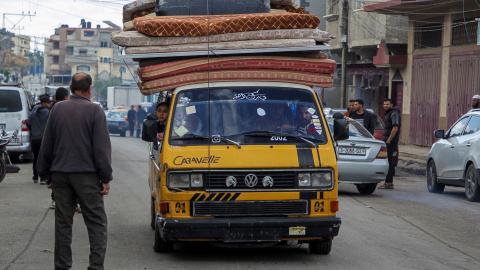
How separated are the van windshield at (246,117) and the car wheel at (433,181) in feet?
27.3

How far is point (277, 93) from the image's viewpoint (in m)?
8.73

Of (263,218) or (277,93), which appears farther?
(277,93)

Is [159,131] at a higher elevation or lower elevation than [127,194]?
higher

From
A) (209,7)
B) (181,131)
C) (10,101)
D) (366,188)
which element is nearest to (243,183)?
(181,131)

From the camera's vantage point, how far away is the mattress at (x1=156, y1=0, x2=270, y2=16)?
10484 mm

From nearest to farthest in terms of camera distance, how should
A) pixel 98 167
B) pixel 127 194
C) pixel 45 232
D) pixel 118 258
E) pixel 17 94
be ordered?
pixel 98 167
pixel 118 258
pixel 45 232
pixel 127 194
pixel 17 94

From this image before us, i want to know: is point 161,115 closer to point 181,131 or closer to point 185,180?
point 181,131

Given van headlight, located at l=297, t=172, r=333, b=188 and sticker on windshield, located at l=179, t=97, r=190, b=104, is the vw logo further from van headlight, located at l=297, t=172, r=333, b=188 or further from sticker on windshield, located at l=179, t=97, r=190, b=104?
sticker on windshield, located at l=179, t=97, r=190, b=104

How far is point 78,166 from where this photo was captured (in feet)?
22.4

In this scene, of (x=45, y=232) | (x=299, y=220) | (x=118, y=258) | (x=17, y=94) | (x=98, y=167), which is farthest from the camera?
(x=17, y=94)

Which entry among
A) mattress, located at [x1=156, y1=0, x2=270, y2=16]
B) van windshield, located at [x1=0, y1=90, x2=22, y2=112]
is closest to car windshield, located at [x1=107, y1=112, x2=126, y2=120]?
van windshield, located at [x1=0, y1=90, x2=22, y2=112]

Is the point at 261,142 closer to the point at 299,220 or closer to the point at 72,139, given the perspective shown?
the point at 299,220

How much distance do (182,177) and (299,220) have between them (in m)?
1.24

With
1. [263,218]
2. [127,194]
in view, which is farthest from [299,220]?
[127,194]
